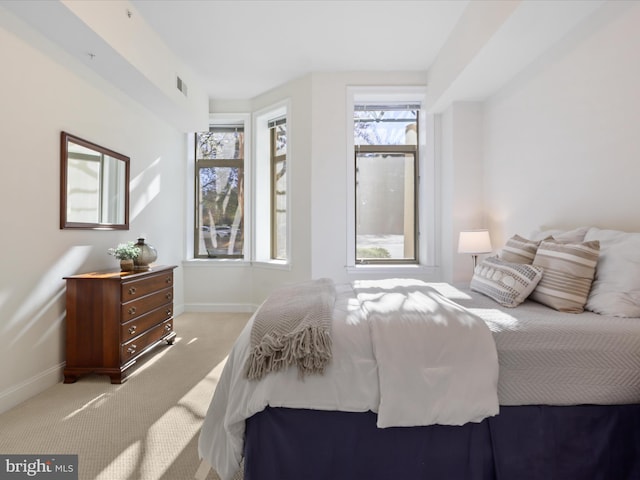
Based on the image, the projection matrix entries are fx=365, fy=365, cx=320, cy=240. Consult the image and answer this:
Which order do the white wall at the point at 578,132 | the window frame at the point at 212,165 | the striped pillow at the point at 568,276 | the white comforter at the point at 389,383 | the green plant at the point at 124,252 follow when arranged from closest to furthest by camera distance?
the white comforter at the point at 389,383
the striped pillow at the point at 568,276
the white wall at the point at 578,132
the green plant at the point at 124,252
the window frame at the point at 212,165

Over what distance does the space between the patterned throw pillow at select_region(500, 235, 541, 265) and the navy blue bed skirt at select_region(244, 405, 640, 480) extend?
1.06m

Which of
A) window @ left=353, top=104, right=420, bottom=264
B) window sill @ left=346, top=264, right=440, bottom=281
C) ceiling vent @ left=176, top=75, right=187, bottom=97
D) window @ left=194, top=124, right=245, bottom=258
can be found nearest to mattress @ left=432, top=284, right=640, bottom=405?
window sill @ left=346, top=264, right=440, bottom=281

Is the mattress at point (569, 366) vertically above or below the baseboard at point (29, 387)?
above

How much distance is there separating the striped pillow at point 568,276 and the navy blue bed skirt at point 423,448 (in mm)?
609

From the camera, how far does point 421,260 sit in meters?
4.41

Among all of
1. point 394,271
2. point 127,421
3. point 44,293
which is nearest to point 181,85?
point 44,293

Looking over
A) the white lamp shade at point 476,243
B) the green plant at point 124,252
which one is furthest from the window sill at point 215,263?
the white lamp shade at point 476,243

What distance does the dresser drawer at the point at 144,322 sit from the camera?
108 inches

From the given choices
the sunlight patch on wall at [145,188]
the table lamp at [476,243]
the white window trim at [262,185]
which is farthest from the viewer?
the white window trim at [262,185]

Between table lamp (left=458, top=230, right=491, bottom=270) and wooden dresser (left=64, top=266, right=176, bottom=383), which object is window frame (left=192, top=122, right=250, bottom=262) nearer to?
wooden dresser (left=64, top=266, right=176, bottom=383)

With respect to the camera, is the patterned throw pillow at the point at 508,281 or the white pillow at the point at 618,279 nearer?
the white pillow at the point at 618,279

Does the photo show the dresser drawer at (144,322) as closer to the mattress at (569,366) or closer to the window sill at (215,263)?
the window sill at (215,263)

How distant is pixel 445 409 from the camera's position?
4.51 ft

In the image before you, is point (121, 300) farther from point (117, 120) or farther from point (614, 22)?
point (614, 22)
